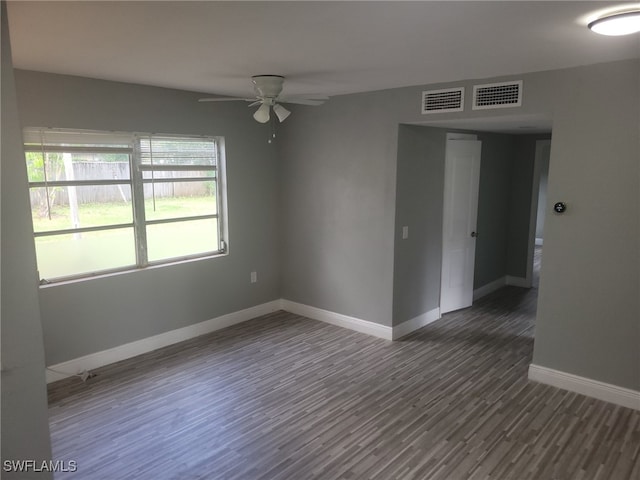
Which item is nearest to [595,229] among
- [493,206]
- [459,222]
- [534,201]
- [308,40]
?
[459,222]

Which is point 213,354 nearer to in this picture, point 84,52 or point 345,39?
point 84,52

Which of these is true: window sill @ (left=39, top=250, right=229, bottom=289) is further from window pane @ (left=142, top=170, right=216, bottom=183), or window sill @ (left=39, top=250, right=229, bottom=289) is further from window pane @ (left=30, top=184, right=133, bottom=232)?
window pane @ (left=142, top=170, right=216, bottom=183)

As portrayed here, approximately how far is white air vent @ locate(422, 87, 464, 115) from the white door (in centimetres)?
115

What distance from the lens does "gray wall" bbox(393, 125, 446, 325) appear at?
4.65 m

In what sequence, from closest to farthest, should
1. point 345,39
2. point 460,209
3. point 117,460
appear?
point 345,39 → point 117,460 → point 460,209

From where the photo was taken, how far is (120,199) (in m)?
4.29

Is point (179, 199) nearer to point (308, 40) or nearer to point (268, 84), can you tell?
point (268, 84)

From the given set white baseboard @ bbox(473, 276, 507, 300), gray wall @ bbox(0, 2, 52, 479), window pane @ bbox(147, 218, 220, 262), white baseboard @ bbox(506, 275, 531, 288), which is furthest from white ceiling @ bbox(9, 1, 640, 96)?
white baseboard @ bbox(506, 275, 531, 288)

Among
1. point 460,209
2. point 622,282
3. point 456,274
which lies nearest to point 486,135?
point 460,209

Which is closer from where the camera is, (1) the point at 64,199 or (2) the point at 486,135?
(1) the point at 64,199

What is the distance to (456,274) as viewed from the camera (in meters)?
5.66

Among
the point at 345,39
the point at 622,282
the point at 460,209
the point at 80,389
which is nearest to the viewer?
the point at 345,39

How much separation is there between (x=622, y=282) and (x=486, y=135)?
10.1 ft

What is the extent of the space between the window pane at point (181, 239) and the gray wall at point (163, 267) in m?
0.16
